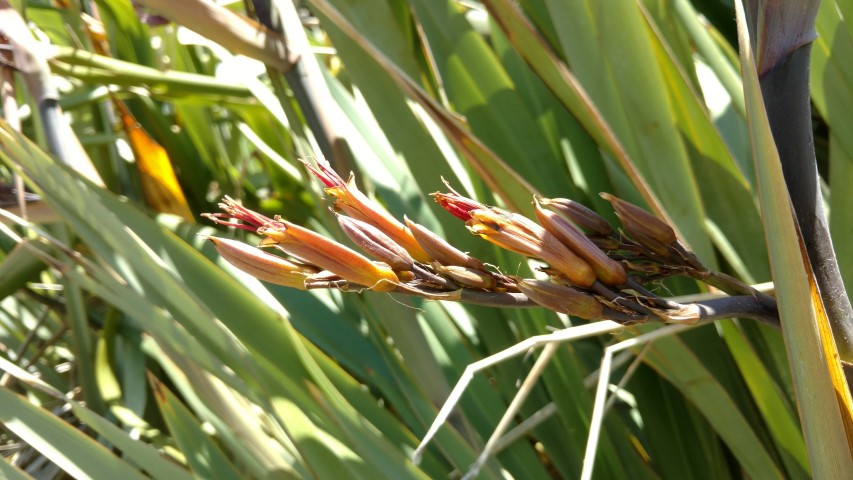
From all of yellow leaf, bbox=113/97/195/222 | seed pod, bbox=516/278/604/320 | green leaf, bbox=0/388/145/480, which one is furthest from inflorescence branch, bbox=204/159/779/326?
yellow leaf, bbox=113/97/195/222

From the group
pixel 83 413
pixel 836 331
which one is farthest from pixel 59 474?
pixel 836 331

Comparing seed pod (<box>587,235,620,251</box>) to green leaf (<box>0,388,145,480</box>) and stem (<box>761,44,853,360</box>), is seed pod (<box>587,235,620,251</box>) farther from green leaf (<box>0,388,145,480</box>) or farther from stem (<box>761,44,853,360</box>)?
green leaf (<box>0,388,145,480</box>)

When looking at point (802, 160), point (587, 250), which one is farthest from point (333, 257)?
point (802, 160)

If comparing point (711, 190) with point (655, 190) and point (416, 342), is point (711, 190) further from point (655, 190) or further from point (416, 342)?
point (416, 342)

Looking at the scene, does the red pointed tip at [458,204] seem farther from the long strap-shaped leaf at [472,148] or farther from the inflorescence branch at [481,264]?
the long strap-shaped leaf at [472,148]

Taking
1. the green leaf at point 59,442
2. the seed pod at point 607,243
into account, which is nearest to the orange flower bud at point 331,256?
the seed pod at point 607,243

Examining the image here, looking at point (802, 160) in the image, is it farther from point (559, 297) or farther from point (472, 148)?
point (472, 148)
